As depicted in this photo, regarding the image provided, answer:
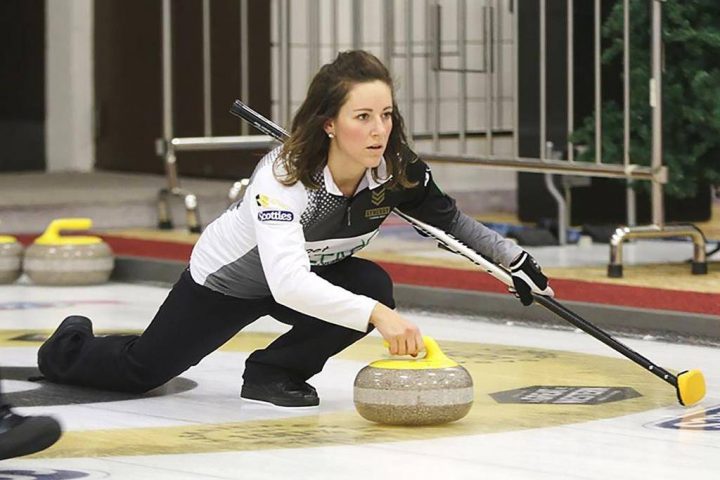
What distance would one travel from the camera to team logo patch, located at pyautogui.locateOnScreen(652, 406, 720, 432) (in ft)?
11.0

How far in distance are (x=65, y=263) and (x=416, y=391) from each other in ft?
9.12

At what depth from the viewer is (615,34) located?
18.2 ft

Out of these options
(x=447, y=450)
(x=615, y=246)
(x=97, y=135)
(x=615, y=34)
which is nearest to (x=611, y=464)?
(x=447, y=450)

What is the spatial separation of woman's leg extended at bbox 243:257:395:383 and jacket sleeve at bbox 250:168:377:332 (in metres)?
0.29

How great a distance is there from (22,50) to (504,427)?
5.54 m

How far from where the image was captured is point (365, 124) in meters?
3.37

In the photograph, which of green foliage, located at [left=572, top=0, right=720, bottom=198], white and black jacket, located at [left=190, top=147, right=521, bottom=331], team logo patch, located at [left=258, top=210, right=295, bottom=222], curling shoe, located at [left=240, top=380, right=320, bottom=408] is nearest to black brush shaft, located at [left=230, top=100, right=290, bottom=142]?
white and black jacket, located at [left=190, top=147, right=521, bottom=331]

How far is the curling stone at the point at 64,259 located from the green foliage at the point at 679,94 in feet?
5.61

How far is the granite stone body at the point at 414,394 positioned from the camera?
10.7 feet

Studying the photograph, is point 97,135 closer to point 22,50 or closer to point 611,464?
point 22,50

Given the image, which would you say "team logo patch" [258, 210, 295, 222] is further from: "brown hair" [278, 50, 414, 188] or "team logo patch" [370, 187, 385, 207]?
"team logo patch" [370, 187, 385, 207]

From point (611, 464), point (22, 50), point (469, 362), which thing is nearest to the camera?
point (611, 464)

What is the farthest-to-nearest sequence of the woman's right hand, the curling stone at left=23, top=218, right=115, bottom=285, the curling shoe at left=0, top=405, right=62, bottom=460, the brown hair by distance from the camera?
the curling stone at left=23, top=218, right=115, bottom=285
the brown hair
the woman's right hand
the curling shoe at left=0, top=405, right=62, bottom=460

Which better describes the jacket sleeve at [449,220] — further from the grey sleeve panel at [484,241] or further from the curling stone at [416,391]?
the curling stone at [416,391]
